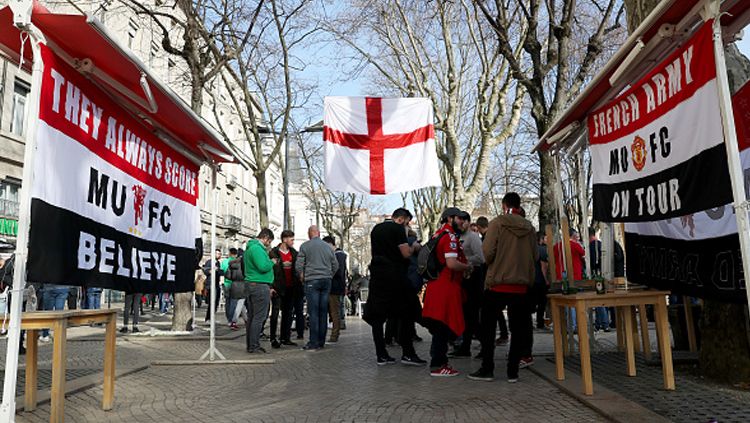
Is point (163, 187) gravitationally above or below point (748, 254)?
above

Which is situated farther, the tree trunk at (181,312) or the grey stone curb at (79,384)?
the tree trunk at (181,312)

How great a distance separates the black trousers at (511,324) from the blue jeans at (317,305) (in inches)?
142

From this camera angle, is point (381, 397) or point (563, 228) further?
point (563, 228)

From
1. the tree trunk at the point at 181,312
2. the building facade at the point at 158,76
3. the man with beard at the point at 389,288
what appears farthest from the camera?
the building facade at the point at 158,76

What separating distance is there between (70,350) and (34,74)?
7.35m

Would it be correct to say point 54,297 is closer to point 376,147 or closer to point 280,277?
point 280,277

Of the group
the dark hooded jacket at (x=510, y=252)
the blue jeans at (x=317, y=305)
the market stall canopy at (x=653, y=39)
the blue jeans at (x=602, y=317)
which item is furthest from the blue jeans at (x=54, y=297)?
the blue jeans at (x=602, y=317)

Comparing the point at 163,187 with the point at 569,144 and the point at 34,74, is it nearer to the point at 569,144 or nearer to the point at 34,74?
the point at 34,74

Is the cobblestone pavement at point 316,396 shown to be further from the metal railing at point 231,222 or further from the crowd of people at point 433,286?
the metal railing at point 231,222

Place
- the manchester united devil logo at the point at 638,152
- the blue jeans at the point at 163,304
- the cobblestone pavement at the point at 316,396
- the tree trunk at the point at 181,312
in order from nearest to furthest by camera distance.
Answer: the manchester united devil logo at the point at 638,152 < the cobblestone pavement at the point at 316,396 < the tree trunk at the point at 181,312 < the blue jeans at the point at 163,304

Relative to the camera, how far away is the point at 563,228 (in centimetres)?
777

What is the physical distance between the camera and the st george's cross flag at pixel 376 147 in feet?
25.7

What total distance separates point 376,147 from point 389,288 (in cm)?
190

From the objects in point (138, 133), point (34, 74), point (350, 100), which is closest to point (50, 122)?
point (34, 74)
